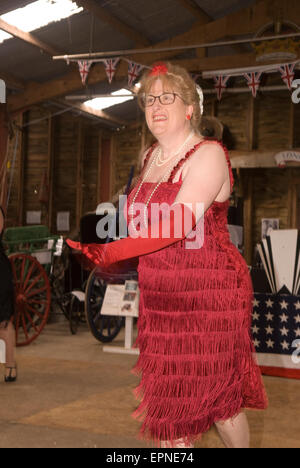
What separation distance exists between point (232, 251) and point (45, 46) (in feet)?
21.8

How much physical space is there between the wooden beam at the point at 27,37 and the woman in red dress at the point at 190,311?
580 cm

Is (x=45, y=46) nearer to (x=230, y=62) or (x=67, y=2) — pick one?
(x=67, y=2)

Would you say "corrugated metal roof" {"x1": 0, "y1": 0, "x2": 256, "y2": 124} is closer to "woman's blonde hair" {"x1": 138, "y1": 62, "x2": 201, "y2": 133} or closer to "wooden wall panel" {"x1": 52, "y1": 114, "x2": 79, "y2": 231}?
"wooden wall panel" {"x1": 52, "y1": 114, "x2": 79, "y2": 231}

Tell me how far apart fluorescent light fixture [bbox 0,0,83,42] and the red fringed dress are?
18.9 feet

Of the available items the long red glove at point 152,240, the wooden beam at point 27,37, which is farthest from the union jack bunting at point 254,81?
the long red glove at point 152,240

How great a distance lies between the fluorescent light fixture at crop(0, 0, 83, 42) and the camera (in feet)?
21.8

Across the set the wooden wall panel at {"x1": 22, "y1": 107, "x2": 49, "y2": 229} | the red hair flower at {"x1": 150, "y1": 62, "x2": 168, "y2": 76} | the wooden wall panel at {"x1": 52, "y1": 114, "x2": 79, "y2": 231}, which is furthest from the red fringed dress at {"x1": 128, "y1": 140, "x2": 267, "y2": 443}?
the wooden wall panel at {"x1": 52, "y1": 114, "x2": 79, "y2": 231}

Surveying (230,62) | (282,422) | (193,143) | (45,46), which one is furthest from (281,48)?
(193,143)

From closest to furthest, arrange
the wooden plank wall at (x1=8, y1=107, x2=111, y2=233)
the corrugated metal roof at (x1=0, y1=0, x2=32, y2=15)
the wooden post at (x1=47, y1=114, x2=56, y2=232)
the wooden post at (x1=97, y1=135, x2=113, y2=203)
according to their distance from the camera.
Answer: the corrugated metal roof at (x1=0, y1=0, x2=32, y2=15), the wooden plank wall at (x1=8, y1=107, x2=111, y2=233), the wooden post at (x1=47, y1=114, x2=56, y2=232), the wooden post at (x1=97, y1=135, x2=113, y2=203)

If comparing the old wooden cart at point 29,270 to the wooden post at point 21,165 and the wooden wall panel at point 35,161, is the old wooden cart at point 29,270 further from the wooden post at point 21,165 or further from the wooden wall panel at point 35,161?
the wooden wall panel at point 35,161

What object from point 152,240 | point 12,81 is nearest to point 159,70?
point 152,240

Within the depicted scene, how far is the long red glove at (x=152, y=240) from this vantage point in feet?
4.64

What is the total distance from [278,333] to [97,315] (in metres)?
2.09

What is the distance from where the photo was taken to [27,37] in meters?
7.17
